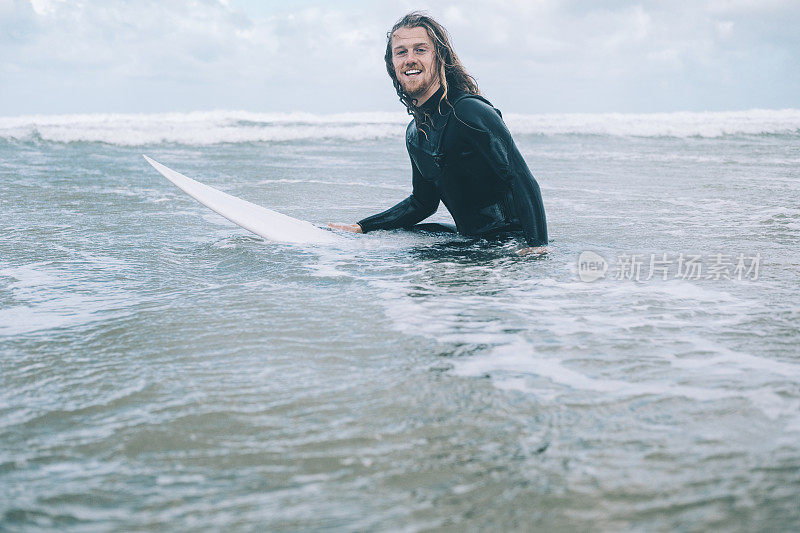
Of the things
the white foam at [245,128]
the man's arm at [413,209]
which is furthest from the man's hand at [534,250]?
the white foam at [245,128]

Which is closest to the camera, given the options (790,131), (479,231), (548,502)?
(548,502)

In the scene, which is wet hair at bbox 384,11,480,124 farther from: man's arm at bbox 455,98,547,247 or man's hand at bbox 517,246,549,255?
man's hand at bbox 517,246,549,255

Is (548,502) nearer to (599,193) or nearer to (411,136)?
(411,136)

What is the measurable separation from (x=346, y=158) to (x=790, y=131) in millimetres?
15037

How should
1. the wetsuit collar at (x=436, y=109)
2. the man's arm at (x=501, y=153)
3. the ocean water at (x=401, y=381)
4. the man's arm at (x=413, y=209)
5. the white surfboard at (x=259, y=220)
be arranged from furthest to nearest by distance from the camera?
the white surfboard at (x=259, y=220) < the man's arm at (x=413, y=209) < the wetsuit collar at (x=436, y=109) < the man's arm at (x=501, y=153) < the ocean water at (x=401, y=381)

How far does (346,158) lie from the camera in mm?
13234

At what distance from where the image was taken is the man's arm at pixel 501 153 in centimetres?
351

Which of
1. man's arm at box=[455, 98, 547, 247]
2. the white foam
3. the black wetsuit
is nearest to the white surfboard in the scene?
the black wetsuit

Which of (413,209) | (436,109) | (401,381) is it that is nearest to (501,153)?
(436,109)

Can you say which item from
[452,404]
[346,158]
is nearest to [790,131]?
[346,158]

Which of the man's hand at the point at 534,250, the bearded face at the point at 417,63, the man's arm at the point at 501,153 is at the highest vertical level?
the bearded face at the point at 417,63

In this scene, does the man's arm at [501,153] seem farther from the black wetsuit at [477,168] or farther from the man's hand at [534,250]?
the man's hand at [534,250]

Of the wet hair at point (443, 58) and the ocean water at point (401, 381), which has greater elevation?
the wet hair at point (443, 58)

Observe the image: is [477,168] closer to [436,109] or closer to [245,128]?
[436,109]
